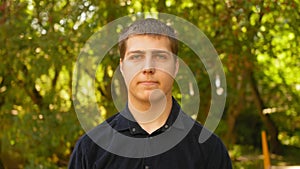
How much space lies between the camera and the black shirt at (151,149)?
222 cm

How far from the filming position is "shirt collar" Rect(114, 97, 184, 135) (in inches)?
89.7

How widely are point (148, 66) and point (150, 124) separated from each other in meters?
0.30

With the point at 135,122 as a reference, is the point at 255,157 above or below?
below

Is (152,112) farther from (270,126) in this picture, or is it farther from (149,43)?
(270,126)

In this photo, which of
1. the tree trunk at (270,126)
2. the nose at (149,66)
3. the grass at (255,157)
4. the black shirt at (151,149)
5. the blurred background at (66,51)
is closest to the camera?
the nose at (149,66)

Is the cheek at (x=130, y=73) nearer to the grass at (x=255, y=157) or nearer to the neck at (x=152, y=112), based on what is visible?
the neck at (x=152, y=112)

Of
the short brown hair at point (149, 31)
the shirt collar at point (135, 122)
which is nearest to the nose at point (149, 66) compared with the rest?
the short brown hair at point (149, 31)

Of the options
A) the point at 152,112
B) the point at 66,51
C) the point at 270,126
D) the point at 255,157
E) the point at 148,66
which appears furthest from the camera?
the point at 270,126

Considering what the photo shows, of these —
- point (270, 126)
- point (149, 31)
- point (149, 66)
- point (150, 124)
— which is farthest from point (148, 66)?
point (270, 126)

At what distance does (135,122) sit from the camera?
2.29 meters

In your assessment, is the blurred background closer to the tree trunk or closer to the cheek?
the tree trunk

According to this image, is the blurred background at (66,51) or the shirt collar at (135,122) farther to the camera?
the blurred background at (66,51)

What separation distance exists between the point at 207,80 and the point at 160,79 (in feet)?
18.2

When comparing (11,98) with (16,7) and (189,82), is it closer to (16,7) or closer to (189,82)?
(16,7)
